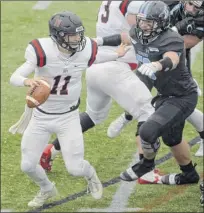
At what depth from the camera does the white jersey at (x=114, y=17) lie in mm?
8742

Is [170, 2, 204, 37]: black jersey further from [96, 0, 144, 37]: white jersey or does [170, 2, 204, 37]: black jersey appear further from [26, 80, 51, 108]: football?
[26, 80, 51, 108]: football

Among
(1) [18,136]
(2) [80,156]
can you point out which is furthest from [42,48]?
(1) [18,136]

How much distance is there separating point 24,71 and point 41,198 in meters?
1.48

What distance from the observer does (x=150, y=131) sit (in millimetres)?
7781

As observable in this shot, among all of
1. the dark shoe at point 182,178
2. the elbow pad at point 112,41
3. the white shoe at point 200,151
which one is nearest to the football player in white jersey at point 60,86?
the elbow pad at point 112,41

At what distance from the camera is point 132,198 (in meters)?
8.44

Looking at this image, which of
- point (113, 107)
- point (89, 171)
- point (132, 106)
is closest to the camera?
point (89, 171)

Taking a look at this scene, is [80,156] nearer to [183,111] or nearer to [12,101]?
[183,111]

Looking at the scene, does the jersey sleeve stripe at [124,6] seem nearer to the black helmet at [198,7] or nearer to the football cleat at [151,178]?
the black helmet at [198,7]

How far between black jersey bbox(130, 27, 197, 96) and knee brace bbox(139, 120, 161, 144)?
14.8 inches

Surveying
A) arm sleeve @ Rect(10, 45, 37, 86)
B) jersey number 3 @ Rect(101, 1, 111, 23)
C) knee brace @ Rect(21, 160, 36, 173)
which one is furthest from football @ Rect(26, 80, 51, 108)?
jersey number 3 @ Rect(101, 1, 111, 23)

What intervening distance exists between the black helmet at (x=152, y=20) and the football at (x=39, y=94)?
103 cm

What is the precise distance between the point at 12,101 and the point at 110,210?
372cm

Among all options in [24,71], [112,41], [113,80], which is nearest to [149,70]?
[24,71]
